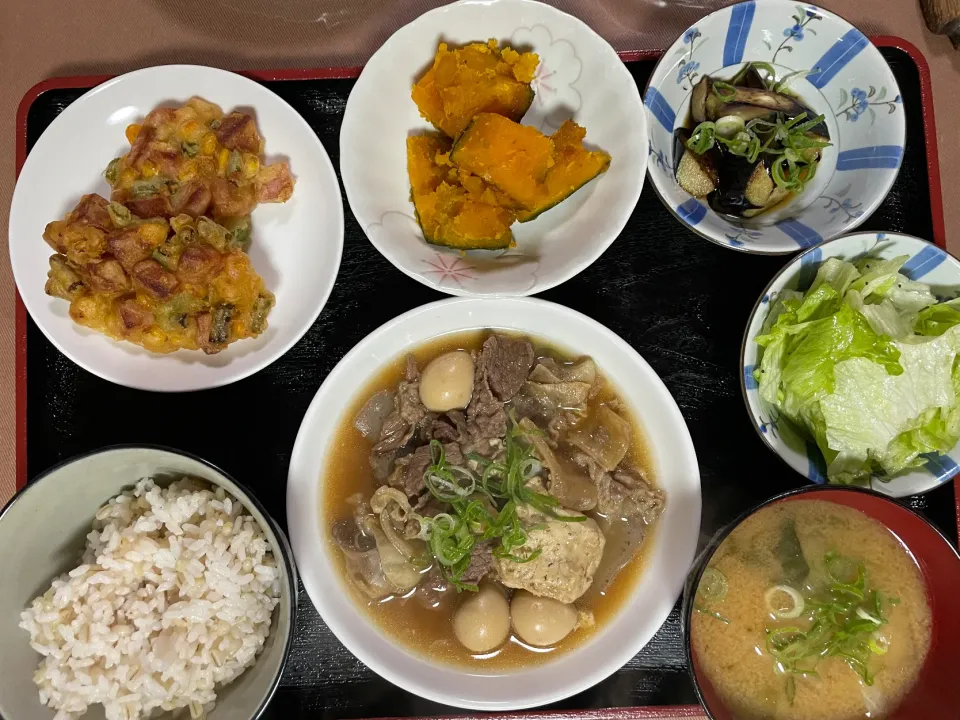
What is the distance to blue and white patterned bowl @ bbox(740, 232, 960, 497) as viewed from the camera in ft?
6.63

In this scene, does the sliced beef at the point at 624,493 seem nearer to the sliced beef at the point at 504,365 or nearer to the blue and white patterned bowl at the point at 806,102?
the sliced beef at the point at 504,365

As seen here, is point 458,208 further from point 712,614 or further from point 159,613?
point 159,613

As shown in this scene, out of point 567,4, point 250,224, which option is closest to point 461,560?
point 250,224

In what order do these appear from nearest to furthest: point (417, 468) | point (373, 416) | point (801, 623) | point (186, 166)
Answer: point (801, 623), point (186, 166), point (417, 468), point (373, 416)

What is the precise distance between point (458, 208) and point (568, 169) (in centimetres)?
38

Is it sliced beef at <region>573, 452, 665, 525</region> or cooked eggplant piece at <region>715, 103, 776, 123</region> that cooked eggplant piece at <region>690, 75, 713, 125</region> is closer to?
cooked eggplant piece at <region>715, 103, 776, 123</region>

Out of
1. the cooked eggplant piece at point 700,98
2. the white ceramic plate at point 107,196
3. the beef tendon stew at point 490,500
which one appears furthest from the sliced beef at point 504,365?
the cooked eggplant piece at point 700,98

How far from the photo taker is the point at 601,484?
2.24 m

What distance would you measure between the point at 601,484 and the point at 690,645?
0.60 meters

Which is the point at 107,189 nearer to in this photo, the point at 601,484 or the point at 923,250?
the point at 601,484

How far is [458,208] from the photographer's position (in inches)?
78.6

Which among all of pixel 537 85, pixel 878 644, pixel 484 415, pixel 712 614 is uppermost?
pixel 537 85

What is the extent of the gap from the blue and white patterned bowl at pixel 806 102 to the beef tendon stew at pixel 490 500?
75 centimetres

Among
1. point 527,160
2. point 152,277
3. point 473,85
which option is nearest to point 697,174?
point 527,160
